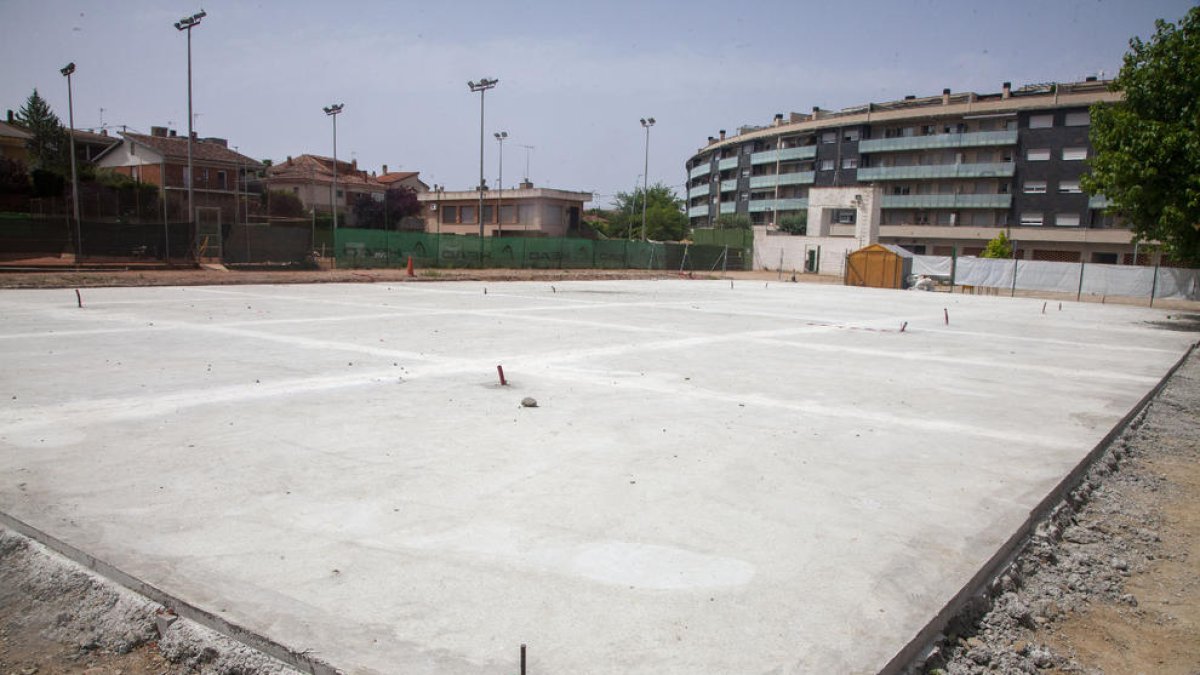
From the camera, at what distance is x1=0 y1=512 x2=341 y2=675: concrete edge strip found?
3.15m

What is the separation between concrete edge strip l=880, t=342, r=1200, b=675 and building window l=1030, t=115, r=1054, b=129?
75.9 metres

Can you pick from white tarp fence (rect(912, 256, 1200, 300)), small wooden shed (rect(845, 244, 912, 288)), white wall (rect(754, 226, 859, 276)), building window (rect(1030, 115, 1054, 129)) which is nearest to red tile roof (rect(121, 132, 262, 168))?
white wall (rect(754, 226, 859, 276))

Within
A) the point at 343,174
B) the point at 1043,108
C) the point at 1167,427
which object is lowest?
the point at 1167,427

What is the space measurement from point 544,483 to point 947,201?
81.6 meters

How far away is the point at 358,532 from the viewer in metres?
4.52

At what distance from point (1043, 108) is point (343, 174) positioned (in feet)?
235

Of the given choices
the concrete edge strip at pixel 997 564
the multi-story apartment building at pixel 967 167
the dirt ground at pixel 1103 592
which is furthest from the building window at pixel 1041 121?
the dirt ground at pixel 1103 592

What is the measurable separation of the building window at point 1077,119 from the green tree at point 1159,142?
55507mm

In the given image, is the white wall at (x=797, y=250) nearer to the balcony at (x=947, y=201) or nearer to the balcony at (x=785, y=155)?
the balcony at (x=947, y=201)

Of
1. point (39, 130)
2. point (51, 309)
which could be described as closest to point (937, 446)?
point (51, 309)

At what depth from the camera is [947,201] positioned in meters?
77.9

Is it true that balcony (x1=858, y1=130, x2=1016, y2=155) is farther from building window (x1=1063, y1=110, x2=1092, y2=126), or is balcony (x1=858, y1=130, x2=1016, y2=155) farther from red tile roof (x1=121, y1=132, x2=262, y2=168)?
red tile roof (x1=121, y1=132, x2=262, y2=168)

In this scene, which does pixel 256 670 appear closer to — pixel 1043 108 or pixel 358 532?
pixel 358 532

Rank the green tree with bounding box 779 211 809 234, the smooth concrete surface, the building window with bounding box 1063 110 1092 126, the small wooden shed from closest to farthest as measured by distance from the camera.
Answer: the smooth concrete surface → the small wooden shed → the building window with bounding box 1063 110 1092 126 → the green tree with bounding box 779 211 809 234
